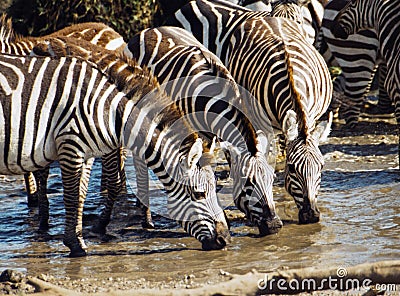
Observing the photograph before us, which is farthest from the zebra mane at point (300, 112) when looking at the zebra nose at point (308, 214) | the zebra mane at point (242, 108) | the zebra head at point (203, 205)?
the zebra head at point (203, 205)

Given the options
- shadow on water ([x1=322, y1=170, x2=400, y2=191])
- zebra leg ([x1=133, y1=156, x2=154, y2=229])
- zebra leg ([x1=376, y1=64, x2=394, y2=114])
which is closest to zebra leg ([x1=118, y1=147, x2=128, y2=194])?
zebra leg ([x1=133, y1=156, x2=154, y2=229])

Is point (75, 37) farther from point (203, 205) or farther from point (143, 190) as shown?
point (203, 205)

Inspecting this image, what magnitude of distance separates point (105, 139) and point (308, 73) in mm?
2661

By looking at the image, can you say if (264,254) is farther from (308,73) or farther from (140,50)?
(140,50)

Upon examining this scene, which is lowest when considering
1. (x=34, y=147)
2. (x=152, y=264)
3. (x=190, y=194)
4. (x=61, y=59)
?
(x=152, y=264)

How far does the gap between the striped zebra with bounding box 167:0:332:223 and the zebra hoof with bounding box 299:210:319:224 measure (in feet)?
0.03

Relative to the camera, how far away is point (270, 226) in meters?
8.02

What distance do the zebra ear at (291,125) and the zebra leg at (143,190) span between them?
1674 mm

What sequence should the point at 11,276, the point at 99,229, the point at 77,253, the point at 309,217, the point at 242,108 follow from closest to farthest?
the point at 11,276
the point at 77,253
the point at 309,217
the point at 242,108
the point at 99,229

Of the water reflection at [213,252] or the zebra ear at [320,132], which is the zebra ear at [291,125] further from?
the water reflection at [213,252]

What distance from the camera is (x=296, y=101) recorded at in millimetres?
8391

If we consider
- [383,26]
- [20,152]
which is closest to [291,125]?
[20,152]

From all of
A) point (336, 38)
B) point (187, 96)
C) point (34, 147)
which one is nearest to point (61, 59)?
point (34, 147)

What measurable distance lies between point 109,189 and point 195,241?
1284 mm
